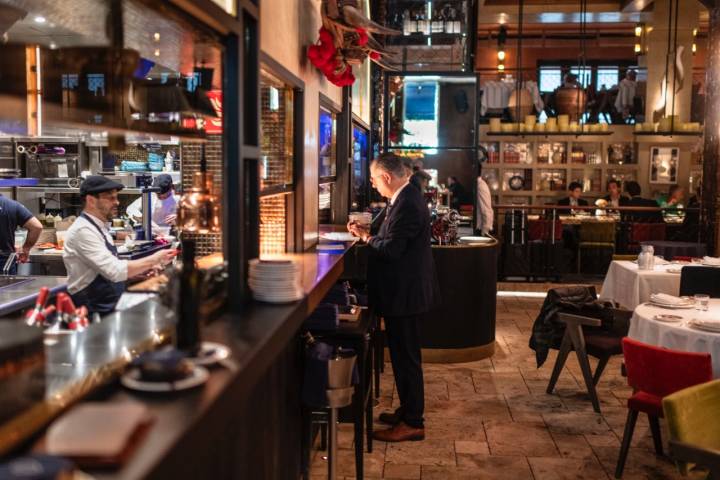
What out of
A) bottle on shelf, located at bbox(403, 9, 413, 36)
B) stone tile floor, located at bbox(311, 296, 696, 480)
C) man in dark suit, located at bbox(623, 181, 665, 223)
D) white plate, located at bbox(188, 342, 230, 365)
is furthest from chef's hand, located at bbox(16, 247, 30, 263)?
man in dark suit, located at bbox(623, 181, 665, 223)

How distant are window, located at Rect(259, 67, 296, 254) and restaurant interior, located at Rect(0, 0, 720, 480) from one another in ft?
0.07

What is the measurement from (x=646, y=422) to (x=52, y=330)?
4188mm

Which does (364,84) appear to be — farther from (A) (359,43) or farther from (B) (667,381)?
(B) (667,381)

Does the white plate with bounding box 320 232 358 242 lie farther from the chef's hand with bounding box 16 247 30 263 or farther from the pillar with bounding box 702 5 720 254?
the pillar with bounding box 702 5 720 254

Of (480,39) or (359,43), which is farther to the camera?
(480,39)

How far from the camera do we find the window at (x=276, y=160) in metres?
4.62

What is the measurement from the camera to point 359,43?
19.0 feet

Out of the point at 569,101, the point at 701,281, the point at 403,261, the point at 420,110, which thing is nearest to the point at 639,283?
the point at 701,281

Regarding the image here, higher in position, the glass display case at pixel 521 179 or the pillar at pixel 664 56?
the pillar at pixel 664 56

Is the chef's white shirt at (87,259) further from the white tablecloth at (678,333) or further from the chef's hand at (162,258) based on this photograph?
the white tablecloth at (678,333)

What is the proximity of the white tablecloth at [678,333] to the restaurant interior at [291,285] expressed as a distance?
2cm

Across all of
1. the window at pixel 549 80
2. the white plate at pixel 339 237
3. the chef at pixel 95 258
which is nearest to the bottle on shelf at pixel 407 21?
A: the white plate at pixel 339 237

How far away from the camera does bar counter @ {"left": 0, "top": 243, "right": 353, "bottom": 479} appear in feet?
5.97

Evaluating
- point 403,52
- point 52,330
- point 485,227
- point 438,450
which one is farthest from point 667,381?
point 485,227
